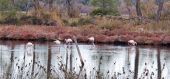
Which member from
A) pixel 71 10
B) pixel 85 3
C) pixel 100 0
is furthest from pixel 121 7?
pixel 71 10

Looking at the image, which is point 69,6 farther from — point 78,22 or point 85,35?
point 85,35

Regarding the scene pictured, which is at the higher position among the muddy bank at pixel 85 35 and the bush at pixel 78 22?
the muddy bank at pixel 85 35

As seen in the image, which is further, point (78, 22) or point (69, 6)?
→ point (69, 6)

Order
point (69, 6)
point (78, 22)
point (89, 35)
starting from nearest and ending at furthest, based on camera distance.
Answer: point (89, 35) → point (78, 22) → point (69, 6)

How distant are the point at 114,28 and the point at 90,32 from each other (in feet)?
12.3

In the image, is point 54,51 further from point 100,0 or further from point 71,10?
point 100,0

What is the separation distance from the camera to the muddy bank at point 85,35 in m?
39.7

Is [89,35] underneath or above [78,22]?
above

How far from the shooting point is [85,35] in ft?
137

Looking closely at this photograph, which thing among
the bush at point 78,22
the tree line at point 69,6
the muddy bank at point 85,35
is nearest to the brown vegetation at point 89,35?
the muddy bank at point 85,35

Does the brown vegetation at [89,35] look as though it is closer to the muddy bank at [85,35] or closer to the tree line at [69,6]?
the muddy bank at [85,35]

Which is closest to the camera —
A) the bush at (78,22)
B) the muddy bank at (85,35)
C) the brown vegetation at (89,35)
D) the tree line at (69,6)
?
the muddy bank at (85,35)

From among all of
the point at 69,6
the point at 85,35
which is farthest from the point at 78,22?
the point at 69,6

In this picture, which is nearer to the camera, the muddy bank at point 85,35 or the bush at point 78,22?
the muddy bank at point 85,35
